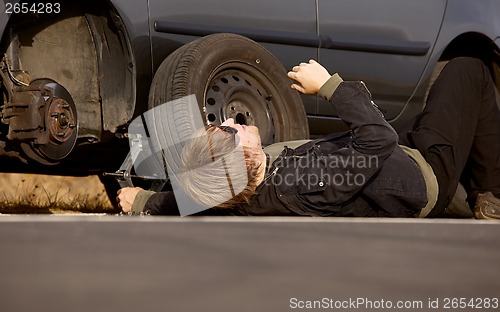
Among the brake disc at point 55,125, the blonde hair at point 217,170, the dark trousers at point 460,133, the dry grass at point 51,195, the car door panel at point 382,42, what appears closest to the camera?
the blonde hair at point 217,170

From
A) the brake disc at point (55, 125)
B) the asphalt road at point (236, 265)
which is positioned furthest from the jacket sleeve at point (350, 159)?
the brake disc at point (55, 125)

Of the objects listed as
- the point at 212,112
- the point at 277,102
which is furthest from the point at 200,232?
the point at 277,102

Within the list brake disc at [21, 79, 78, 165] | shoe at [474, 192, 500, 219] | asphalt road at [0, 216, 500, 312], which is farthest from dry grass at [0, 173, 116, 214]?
asphalt road at [0, 216, 500, 312]

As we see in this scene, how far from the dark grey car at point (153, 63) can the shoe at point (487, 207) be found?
1386 millimetres

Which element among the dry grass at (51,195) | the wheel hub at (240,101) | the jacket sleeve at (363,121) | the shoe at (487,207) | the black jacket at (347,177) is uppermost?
the jacket sleeve at (363,121)

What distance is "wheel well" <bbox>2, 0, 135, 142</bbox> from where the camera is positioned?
4727 millimetres

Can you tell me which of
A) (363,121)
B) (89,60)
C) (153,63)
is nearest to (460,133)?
(363,121)

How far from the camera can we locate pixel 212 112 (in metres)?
4.72

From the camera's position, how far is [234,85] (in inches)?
194

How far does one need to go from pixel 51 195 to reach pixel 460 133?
2639 millimetres

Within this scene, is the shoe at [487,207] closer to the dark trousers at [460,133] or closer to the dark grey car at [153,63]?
the dark trousers at [460,133]

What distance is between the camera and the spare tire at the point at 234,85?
4527mm

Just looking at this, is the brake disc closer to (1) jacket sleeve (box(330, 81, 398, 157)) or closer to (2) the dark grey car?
(2) the dark grey car

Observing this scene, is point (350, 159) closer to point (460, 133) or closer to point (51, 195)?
point (460, 133)
